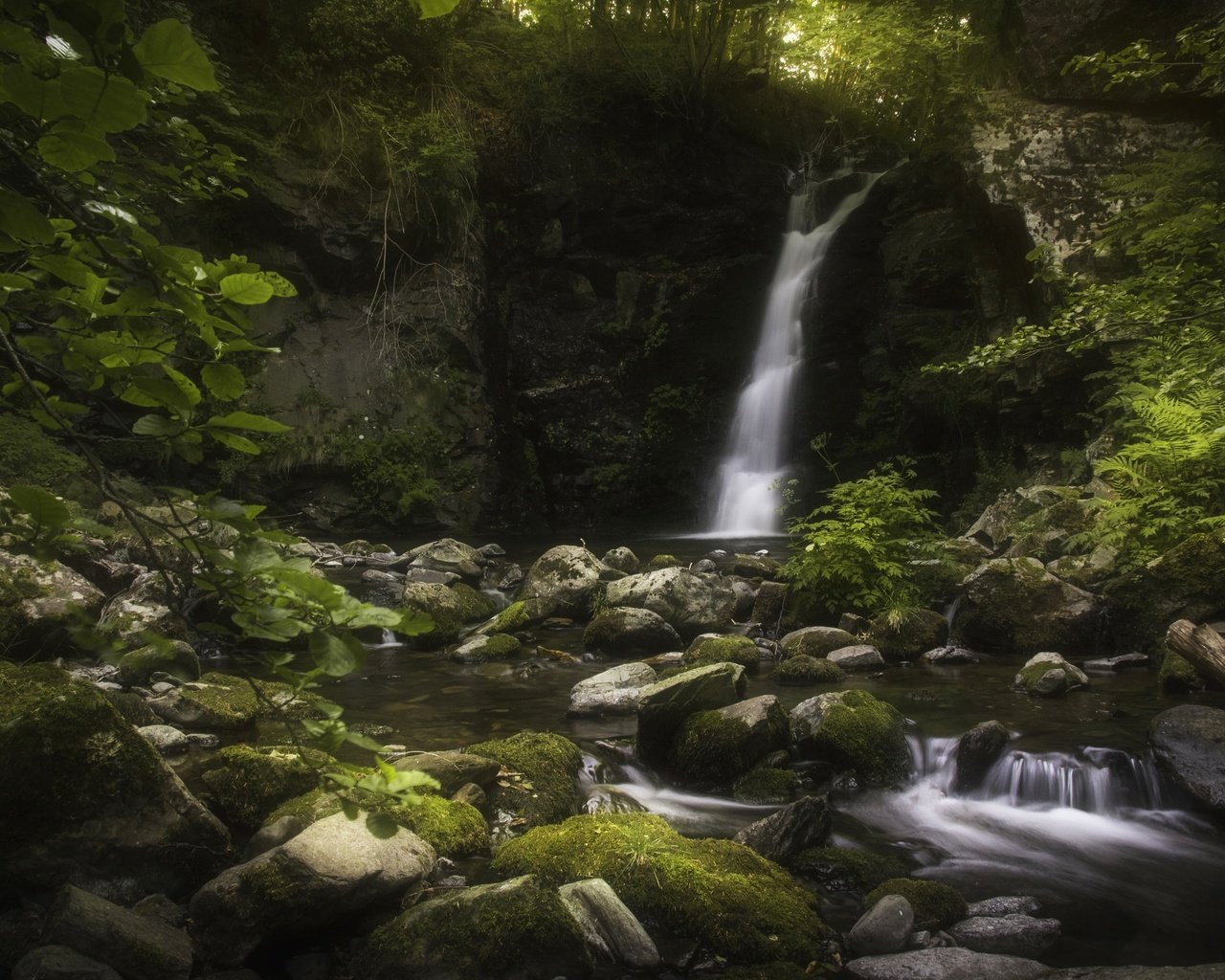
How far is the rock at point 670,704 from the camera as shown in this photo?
509 centimetres

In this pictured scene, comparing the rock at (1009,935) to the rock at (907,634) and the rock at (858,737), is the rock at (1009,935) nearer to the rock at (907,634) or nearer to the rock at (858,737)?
the rock at (858,737)

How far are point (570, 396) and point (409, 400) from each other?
372cm

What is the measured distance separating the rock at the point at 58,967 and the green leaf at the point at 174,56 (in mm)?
2718

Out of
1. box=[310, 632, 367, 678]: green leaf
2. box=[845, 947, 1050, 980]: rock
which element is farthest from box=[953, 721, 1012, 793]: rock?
box=[310, 632, 367, 678]: green leaf

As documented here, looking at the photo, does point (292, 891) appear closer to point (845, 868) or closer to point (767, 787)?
point (845, 868)

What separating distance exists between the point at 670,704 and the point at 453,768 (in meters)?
1.52

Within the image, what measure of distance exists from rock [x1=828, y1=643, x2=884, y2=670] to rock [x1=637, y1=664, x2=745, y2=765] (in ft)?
7.33

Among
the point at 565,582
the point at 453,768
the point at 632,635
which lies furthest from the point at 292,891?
the point at 565,582

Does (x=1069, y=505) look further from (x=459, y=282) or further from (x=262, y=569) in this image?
(x=459, y=282)

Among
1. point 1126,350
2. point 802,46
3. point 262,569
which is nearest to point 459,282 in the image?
→ point 802,46

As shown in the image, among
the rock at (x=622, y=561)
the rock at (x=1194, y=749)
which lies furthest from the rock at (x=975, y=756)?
the rock at (x=622, y=561)

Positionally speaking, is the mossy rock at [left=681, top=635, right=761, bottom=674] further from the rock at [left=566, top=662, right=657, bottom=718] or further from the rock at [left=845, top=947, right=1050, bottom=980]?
the rock at [left=845, top=947, right=1050, bottom=980]

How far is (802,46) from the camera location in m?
15.3

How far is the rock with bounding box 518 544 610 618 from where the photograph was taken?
368 inches
